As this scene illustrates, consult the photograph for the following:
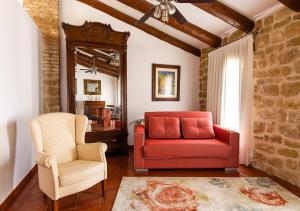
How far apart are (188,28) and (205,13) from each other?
48 cm

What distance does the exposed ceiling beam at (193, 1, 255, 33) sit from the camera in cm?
288

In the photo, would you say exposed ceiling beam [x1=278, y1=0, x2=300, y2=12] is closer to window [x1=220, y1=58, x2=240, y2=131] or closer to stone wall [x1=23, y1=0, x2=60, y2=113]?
window [x1=220, y1=58, x2=240, y2=131]

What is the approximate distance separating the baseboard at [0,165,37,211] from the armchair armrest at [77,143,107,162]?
30.5 inches

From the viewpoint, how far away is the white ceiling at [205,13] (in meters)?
2.74

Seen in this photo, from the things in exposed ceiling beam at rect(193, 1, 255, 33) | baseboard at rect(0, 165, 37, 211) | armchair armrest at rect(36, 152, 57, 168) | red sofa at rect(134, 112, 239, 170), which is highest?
exposed ceiling beam at rect(193, 1, 255, 33)

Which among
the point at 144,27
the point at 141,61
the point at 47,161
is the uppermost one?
the point at 144,27

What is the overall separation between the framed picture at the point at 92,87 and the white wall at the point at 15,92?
81cm

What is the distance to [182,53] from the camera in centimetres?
459

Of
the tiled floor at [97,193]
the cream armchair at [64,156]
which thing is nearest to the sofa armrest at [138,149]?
the tiled floor at [97,193]

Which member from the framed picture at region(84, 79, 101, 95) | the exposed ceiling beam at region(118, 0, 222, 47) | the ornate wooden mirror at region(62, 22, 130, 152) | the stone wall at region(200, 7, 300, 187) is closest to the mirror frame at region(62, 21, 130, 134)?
the ornate wooden mirror at region(62, 22, 130, 152)

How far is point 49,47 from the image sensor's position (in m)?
3.69

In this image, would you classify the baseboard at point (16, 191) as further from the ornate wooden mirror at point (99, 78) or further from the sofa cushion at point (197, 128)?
the sofa cushion at point (197, 128)

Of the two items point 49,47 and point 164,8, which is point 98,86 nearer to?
point 49,47

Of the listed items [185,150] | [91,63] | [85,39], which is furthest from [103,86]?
[185,150]
